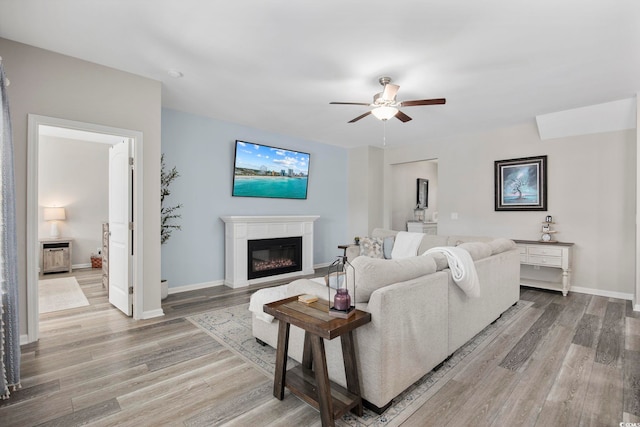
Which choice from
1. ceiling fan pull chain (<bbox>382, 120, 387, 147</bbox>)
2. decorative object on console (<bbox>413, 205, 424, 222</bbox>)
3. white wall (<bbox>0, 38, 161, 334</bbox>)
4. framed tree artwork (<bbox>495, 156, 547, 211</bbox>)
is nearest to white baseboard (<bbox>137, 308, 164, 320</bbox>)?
white wall (<bbox>0, 38, 161, 334</bbox>)

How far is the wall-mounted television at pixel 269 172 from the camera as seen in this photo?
17.1 ft

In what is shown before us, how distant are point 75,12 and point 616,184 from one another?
6374mm

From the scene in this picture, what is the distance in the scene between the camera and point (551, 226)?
4871 mm

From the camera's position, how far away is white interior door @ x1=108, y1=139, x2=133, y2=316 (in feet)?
11.3

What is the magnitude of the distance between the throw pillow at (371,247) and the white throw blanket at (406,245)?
22 cm

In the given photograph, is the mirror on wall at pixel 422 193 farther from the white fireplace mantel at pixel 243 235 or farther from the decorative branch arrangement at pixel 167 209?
the decorative branch arrangement at pixel 167 209

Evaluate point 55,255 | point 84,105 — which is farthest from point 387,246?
point 55,255

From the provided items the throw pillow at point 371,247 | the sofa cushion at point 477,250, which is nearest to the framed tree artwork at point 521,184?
the throw pillow at point 371,247

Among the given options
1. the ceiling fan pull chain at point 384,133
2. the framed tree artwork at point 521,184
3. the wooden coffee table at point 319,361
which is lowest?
the wooden coffee table at point 319,361

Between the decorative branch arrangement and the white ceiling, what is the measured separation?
965 mm

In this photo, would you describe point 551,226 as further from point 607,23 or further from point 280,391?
point 280,391

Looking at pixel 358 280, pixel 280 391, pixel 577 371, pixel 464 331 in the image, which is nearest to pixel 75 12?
pixel 358 280

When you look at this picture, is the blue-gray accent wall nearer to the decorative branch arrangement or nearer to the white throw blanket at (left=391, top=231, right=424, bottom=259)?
the decorative branch arrangement

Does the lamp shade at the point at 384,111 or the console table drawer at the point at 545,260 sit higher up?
the lamp shade at the point at 384,111
